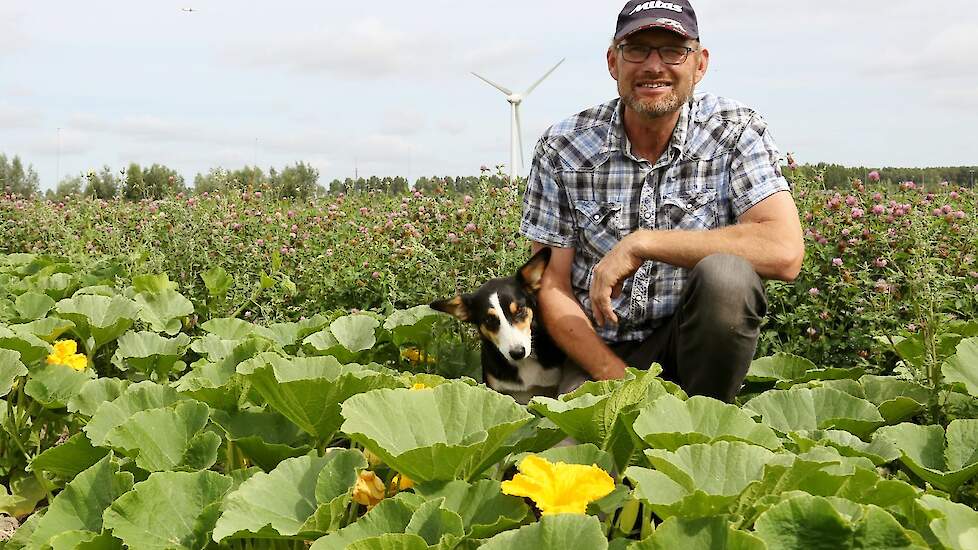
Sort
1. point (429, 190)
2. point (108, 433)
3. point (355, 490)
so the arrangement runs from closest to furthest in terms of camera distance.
Result: 1. point (355, 490)
2. point (108, 433)
3. point (429, 190)

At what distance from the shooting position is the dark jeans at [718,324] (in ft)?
10.5

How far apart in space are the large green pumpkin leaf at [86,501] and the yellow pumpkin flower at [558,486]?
1027mm

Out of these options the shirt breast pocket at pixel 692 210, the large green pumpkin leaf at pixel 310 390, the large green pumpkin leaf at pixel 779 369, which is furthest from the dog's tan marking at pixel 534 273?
the large green pumpkin leaf at pixel 310 390

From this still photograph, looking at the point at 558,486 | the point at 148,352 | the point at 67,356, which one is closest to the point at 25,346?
the point at 67,356

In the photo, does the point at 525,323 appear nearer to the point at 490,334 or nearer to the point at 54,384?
the point at 490,334

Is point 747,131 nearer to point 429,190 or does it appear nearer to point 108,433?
point 108,433

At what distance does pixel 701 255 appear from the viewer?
Answer: 3.33 metres

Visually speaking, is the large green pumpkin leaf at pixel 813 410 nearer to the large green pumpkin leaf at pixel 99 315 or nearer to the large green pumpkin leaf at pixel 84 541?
the large green pumpkin leaf at pixel 84 541

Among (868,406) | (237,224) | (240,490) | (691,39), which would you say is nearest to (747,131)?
(691,39)

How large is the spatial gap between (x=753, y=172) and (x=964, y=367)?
1111mm

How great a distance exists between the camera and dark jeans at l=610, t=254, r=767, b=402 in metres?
3.21

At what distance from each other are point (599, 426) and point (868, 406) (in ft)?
3.45

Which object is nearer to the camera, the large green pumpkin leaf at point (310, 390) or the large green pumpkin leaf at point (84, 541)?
the large green pumpkin leaf at point (84, 541)

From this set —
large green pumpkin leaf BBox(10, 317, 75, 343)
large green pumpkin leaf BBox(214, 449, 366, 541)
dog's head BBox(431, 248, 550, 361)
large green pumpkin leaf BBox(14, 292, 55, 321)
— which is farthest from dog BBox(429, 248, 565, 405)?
large green pumpkin leaf BBox(14, 292, 55, 321)
